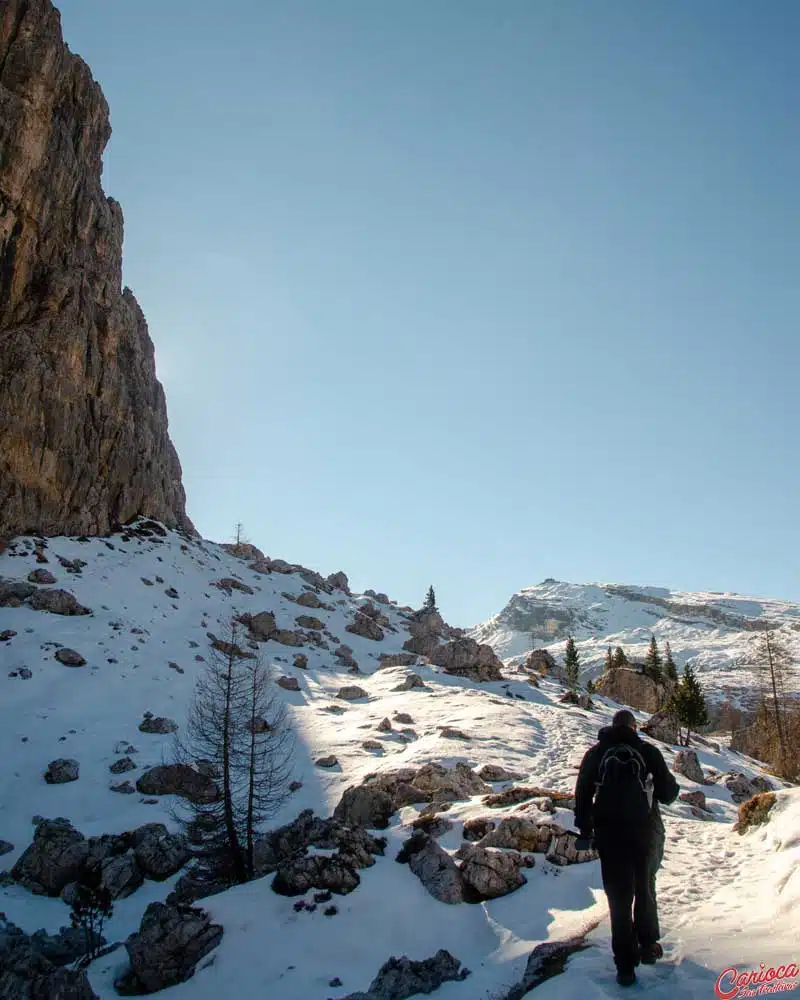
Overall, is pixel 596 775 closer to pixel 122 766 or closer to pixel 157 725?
pixel 122 766

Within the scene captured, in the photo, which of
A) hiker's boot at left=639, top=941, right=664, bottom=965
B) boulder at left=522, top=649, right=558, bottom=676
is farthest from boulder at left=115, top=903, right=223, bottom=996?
boulder at left=522, top=649, right=558, bottom=676

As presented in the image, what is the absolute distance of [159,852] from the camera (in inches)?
908

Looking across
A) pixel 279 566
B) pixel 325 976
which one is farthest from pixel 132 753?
pixel 279 566

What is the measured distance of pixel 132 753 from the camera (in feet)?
106

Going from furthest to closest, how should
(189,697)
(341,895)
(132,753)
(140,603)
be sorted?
(140,603)
(189,697)
(132,753)
(341,895)

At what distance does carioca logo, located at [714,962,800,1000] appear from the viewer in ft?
20.0

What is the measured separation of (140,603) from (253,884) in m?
38.9

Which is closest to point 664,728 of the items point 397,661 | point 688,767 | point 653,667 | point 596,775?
point 688,767

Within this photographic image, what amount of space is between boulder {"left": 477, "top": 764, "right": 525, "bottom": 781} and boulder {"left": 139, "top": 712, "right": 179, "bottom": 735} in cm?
1851

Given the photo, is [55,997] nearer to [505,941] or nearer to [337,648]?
[505,941]

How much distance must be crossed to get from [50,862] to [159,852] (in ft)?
12.2

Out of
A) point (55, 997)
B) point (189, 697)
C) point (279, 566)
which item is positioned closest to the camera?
point (55, 997)

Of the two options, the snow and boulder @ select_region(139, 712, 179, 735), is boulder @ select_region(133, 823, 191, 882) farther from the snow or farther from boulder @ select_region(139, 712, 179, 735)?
boulder @ select_region(139, 712, 179, 735)

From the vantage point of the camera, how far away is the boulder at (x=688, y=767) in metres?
35.0
